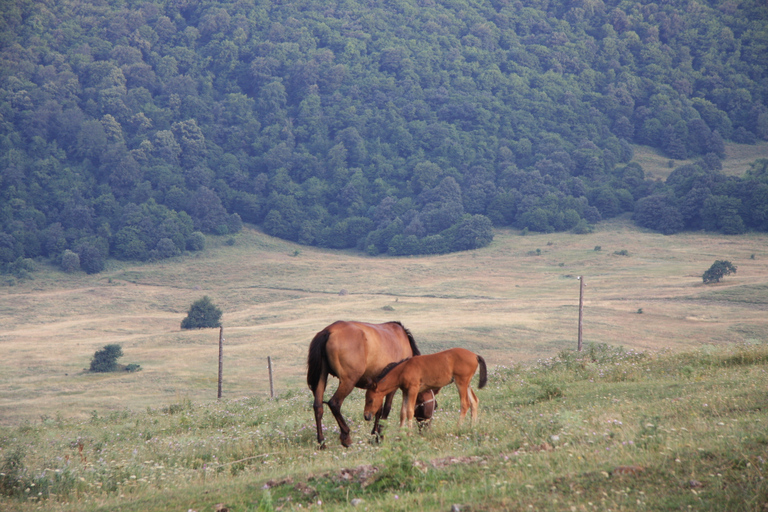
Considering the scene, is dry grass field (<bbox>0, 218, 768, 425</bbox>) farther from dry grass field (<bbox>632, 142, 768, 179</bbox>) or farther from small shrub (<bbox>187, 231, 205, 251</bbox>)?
dry grass field (<bbox>632, 142, 768, 179</bbox>)

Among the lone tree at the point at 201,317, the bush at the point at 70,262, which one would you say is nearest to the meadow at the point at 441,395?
the lone tree at the point at 201,317

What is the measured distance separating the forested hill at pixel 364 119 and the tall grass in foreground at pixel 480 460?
87.6 m

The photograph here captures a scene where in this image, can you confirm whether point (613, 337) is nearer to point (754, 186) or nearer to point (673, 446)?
point (673, 446)

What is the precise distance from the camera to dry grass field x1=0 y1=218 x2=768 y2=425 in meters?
36.8

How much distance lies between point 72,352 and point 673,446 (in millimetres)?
48357

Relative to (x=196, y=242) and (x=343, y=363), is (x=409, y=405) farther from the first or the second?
(x=196, y=242)

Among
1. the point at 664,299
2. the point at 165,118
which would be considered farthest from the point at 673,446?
the point at 165,118

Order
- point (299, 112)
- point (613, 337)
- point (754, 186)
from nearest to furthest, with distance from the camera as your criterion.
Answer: point (613, 337) → point (754, 186) → point (299, 112)

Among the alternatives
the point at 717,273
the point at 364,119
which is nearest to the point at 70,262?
the point at 364,119

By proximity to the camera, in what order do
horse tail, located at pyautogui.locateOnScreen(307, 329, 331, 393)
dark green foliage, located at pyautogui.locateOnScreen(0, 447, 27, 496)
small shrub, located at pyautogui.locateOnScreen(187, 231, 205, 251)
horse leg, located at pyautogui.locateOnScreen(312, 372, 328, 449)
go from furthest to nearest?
small shrub, located at pyautogui.locateOnScreen(187, 231, 205, 251) → horse tail, located at pyautogui.locateOnScreen(307, 329, 331, 393) → horse leg, located at pyautogui.locateOnScreen(312, 372, 328, 449) → dark green foliage, located at pyautogui.locateOnScreen(0, 447, 27, 496)

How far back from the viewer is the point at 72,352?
46.3 metres

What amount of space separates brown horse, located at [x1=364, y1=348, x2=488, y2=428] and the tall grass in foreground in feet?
1.37

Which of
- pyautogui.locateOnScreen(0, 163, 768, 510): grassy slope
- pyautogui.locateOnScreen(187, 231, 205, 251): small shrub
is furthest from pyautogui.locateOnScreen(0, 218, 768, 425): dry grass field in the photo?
pyautogui.locateOnScreen(187, 231, 205, 251): small shrub

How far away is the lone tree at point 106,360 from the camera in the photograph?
40000 millimetres
